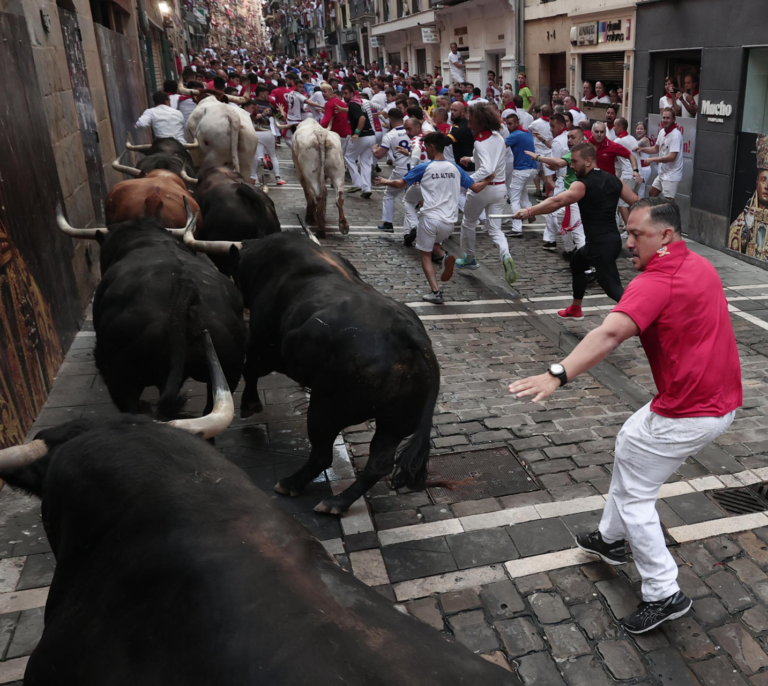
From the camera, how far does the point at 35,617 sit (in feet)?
12.4

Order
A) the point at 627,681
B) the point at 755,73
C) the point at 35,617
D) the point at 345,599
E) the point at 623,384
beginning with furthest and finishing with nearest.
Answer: the point at 755,73 → the point at 623,384 → the point at 35,617 → the point at 627,681 → the point at 345,599

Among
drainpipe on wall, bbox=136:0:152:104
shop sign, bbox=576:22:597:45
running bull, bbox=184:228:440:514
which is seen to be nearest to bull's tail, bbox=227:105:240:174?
running bull, bbox=184:228:440:514

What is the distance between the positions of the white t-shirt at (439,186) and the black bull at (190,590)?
6832 millimetres

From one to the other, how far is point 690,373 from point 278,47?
12622 centimetres

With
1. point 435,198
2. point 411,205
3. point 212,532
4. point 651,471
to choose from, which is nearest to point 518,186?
point 411,205

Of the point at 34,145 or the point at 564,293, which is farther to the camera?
the point at 564,293

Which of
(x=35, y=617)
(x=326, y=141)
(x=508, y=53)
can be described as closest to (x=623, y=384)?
(x=35, y=617)

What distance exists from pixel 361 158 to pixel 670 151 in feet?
21.9

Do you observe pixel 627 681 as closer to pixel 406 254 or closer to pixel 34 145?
pixel 34 145

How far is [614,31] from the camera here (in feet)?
51.6

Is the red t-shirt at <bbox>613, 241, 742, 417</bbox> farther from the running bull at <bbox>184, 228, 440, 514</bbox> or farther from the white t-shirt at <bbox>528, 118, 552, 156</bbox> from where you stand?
the white t-shirt at <bbox>528, 118, 552, 156</bbox>

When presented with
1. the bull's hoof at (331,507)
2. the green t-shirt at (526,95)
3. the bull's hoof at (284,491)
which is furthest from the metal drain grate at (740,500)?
the green t-shirt at (526,95)

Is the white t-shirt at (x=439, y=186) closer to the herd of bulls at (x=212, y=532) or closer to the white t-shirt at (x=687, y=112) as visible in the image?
the herd of bulls at (x=212, y=532)

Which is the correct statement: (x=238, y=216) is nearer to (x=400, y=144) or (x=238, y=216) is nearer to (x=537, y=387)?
(x=400, y=144)
